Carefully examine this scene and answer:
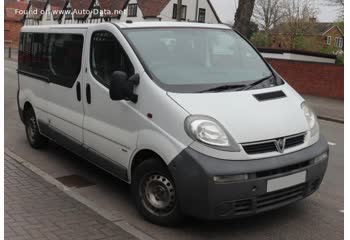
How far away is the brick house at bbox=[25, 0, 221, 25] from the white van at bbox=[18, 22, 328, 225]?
43.6 metres

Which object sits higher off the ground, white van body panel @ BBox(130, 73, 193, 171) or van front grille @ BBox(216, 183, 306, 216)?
white van body panel @ BBox(130, 73, 193, 171)

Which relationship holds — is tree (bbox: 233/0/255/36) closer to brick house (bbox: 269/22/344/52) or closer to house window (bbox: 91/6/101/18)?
brick house (bbox: 269/22/344/52)

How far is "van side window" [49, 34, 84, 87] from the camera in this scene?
19.1 feet

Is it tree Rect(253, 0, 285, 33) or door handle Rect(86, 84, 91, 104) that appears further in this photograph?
tree Rect(253, 0, 285, 33)

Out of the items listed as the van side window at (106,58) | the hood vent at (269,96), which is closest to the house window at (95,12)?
the van side window at (106,58)

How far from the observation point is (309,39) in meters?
47.6

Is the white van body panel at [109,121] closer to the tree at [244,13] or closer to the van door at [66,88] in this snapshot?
the van door at [66,88]

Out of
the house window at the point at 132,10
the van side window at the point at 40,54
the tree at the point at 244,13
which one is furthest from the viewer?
the house window at the point at 132,10

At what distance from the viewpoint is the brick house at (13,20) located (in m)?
71.4

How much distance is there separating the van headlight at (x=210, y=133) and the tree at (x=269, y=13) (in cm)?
5186

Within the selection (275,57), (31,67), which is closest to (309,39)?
(275,57)

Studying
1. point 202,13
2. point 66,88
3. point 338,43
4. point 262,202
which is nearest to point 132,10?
point 202,13

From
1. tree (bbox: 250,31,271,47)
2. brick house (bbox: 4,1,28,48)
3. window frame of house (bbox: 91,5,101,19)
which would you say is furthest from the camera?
brick house (bbox: 4,1,28,48)

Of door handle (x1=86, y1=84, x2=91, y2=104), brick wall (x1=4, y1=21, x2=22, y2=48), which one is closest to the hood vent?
door handle (x1=86, y1=84, x2=91, y2=104)
